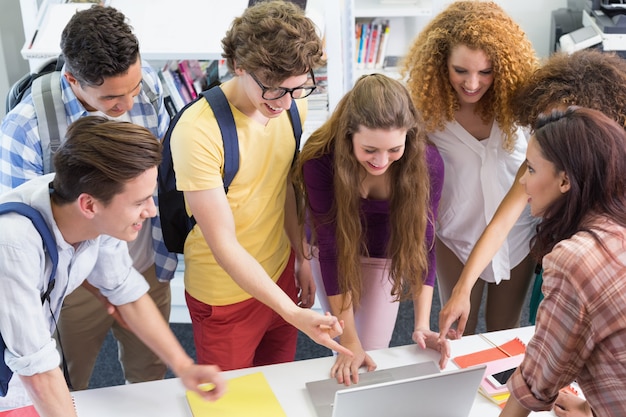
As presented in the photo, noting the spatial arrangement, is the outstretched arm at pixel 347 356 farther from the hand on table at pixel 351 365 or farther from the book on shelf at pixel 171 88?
the book on shelf at pixel 171 88

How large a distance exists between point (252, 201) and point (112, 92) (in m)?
0.45

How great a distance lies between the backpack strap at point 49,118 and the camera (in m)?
1.94

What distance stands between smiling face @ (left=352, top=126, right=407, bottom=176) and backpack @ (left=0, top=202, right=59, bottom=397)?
760 mm

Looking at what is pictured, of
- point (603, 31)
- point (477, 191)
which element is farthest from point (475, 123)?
point (603, 31)

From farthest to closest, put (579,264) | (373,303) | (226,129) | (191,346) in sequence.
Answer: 1. (191,346)
2. (373,303)
3. (226,129)
4. (579,264)

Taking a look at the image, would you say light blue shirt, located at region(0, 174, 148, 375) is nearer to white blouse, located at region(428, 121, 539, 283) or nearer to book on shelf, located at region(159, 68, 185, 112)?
white blouse, located at region(428, 121, 539, 283)

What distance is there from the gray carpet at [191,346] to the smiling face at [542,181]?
1729 millimetres

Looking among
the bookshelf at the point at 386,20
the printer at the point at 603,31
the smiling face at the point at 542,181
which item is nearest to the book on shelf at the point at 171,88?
the bookshelf at the point at 386,20

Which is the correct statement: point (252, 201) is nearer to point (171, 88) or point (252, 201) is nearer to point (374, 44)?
point (171, 88)

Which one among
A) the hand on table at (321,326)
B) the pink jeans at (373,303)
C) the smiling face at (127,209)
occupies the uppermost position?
the smiling face at (127,209)

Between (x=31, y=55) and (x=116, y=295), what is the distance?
1.42m

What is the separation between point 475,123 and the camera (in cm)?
221

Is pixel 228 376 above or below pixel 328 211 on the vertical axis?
below

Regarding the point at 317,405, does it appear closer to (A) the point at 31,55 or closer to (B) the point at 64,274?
Answer: (B) the point at 64,274
